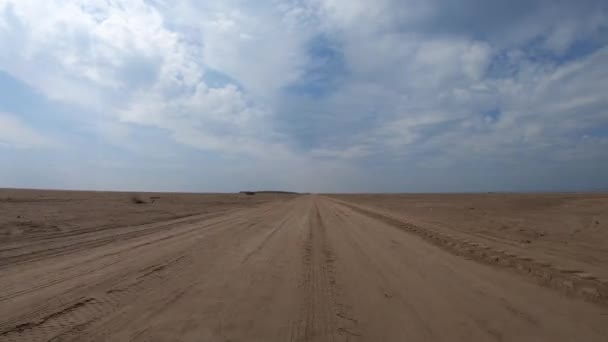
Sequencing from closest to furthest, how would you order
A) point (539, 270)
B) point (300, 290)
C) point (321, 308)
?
point (321, 308) < point (300, 290) < point (539, 270)

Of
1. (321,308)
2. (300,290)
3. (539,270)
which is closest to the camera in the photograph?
(321,308)

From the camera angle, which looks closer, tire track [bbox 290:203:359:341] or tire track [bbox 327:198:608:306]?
tire track [bbox 290:203:359:341]

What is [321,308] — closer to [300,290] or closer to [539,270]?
[300,290]

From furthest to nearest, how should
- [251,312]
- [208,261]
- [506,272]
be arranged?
1. [208,261]
2. [506,272]
3. [251,312]

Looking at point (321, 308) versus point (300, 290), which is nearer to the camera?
point (321, 308)

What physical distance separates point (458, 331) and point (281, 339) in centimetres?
196

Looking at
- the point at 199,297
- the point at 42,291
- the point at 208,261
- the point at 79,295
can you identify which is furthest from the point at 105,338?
the point at 208,261

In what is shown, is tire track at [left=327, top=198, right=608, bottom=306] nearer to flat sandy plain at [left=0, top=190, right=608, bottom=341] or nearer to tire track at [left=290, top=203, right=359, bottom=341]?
flat sandy plain at [left=0, top=190, right=608, bottom=341]

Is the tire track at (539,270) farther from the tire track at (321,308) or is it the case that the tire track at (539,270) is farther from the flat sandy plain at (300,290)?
the tire track at (321,308)

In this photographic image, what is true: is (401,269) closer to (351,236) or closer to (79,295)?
(351,236)

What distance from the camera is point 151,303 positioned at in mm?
4402

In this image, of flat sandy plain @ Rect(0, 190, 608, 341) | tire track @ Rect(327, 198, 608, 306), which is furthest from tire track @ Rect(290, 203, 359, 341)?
tire track @ Rect(327, 198, 608, 306)

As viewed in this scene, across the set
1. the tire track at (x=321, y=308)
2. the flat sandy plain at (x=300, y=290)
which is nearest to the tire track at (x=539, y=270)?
the flat sandy plain at (x=300, y=290)

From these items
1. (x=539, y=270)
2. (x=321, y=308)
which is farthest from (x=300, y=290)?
(x=539, y=270)
